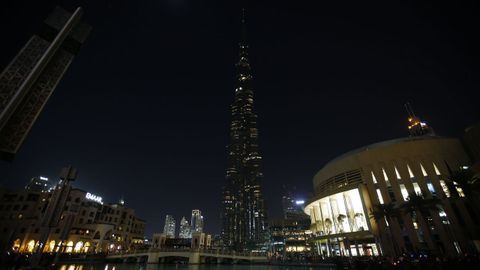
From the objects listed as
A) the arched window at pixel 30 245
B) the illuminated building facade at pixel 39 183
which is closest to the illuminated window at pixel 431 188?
the arched window at pixel 30 245

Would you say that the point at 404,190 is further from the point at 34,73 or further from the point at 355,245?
the point at 34,73

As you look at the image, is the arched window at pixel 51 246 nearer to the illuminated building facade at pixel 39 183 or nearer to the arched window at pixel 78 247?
the arched window at pixel 78 247

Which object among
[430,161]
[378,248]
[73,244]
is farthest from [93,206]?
[430,161]

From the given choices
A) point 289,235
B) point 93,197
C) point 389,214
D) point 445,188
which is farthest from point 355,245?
point 93,197

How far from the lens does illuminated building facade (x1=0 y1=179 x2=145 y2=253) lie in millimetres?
62938

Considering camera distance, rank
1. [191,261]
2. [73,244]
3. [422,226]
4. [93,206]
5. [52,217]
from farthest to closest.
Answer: [93,206]
[73,244]
[191,261]
[422,226]
[52,217]

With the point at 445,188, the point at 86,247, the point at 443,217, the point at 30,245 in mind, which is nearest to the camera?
the point at 443,217

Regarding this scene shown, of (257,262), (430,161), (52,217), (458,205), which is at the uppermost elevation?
(430,161)

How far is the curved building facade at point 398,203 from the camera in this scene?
148 ft

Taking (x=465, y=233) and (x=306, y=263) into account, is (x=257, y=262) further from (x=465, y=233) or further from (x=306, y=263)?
(x=465, y=233)

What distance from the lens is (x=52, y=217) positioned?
23.0 m

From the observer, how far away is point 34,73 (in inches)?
750

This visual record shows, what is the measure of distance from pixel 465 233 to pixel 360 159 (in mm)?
23781

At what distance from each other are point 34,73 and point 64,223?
57.5 metres
